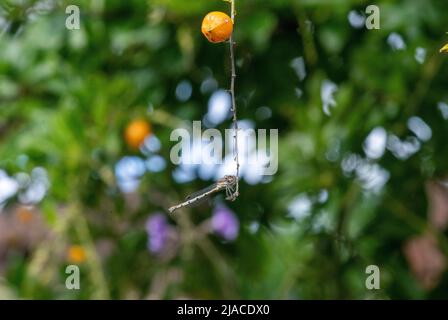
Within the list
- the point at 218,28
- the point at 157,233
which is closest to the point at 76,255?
the point at 157,233

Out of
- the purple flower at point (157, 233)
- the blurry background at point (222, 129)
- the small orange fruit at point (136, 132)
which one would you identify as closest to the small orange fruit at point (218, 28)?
the blurry background at point (222, 129)

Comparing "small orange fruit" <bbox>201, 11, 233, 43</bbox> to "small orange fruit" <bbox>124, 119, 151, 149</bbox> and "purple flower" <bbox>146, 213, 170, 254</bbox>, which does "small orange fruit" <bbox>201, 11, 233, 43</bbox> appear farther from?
"purple flower" <bbox>146, 213, 170, 254</bbox>

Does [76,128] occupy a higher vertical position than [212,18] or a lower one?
higher

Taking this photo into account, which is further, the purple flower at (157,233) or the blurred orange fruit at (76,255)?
the purple flower at (157,233)

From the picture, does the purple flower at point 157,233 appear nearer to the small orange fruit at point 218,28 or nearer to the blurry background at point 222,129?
the blurry background at point 222,129

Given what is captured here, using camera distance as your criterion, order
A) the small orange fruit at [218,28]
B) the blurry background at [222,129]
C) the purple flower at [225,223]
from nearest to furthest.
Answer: the small orange fruit at [218,28]
the blurry background at [222,129]
the purple flower at [225,223]
